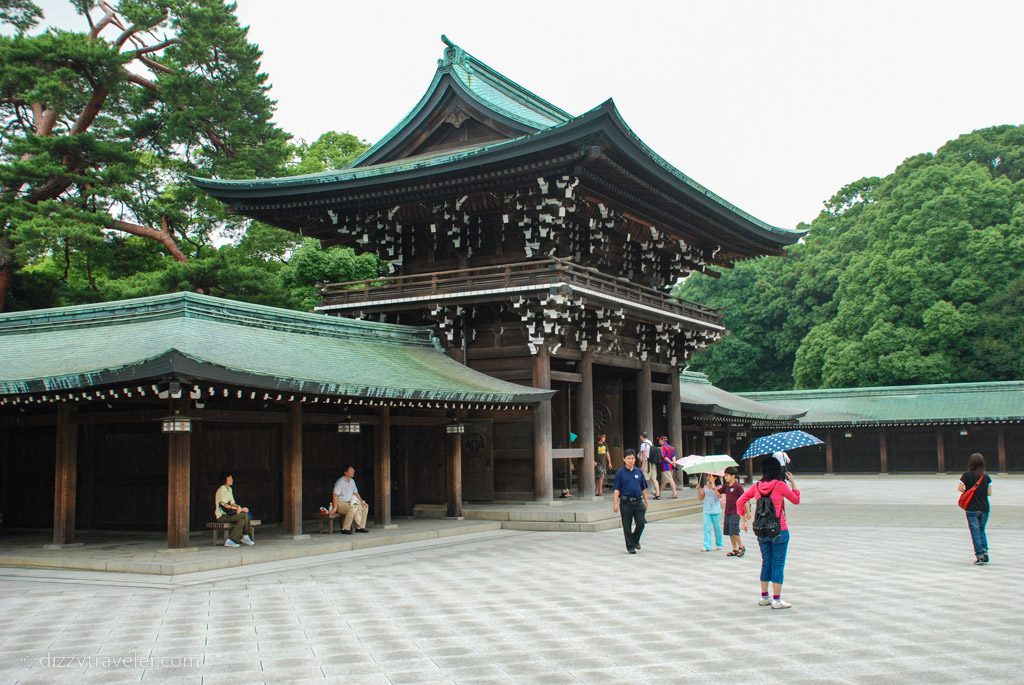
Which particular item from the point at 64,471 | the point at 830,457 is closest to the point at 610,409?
the point at 64,471

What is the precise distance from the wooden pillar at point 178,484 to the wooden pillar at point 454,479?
822 centimetres

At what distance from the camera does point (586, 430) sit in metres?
26.4

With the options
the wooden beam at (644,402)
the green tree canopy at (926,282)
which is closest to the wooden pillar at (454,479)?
the wooden beam at (644,402)

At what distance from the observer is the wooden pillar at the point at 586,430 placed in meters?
26.4

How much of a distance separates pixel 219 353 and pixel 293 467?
3033 millimetres

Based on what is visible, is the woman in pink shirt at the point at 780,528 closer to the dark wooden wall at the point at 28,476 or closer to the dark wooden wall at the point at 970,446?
the dark wooden wall at the point at 28,476

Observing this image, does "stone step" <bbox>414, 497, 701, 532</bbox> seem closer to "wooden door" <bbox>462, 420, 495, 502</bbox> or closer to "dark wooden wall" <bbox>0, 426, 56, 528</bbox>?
"wooden door" <bbox>462, 420, 495, 502</bbox>

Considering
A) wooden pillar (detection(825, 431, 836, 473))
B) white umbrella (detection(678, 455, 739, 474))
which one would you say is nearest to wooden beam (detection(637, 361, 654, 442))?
white umbrella (detection(678, 455, 739, 474))

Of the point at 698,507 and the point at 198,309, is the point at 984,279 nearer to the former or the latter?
the point at 698,507

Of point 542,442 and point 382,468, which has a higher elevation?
point 542,442

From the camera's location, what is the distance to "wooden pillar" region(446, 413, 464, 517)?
23.1 m

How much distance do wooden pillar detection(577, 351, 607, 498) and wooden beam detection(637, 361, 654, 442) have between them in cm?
380

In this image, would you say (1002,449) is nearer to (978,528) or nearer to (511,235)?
(511,235)

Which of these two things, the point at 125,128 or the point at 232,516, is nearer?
the point at 232,516
